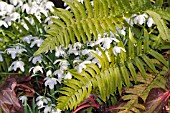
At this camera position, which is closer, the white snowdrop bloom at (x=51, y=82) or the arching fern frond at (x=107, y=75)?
the arching fern frond at (x=107, y=75)

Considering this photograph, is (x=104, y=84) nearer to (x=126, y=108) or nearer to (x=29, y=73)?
(x=126, y=108)

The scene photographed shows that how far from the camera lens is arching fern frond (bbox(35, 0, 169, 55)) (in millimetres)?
2150

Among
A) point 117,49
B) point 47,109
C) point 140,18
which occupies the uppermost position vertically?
point 140,18

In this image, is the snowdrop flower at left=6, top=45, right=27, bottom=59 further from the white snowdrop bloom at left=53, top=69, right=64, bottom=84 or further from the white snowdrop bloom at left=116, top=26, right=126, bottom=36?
the white snowdrop bloom at left=116, top=26, right=126, bottom=36

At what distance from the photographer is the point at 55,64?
2.40 metres

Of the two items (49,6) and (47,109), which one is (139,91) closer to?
(47,109)

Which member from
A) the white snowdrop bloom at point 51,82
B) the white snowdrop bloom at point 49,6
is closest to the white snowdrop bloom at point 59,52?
the white snowdrop bloom at point 51,82

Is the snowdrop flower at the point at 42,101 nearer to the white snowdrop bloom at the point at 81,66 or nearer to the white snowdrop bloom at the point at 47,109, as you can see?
the white snowdrop bloom at the point at 47,109

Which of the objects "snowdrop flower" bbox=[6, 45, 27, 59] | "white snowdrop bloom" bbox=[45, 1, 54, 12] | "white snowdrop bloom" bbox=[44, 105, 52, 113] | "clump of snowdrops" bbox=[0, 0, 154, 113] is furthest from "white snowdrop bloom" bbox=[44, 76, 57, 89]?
"white snowdrop bloom" bbox=[45, 1, 54, 12]

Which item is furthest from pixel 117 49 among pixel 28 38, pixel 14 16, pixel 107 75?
pixel 14 16

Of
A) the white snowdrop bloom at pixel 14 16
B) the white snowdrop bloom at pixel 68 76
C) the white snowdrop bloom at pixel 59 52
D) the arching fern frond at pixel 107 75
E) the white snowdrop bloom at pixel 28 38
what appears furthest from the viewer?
the white snowdrop bloom at pixel 14 16

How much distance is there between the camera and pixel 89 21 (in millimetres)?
2199

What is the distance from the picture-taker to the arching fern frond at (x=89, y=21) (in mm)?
2150

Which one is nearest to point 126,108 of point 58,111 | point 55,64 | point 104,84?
point 104,84
